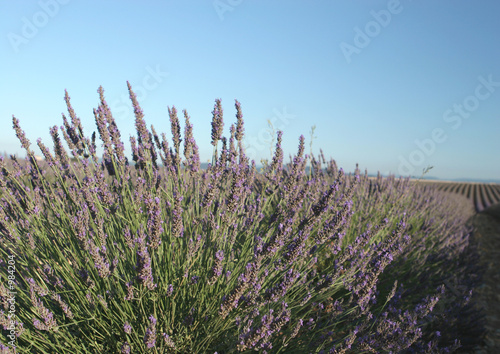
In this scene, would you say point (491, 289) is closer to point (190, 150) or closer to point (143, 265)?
point (190, 150)

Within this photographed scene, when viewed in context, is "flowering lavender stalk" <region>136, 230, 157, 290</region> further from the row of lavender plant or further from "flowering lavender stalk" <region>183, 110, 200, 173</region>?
"flowering lavender stalk" <region>183, 110, 200, 173</region>

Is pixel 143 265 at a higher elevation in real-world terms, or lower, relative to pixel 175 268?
higher

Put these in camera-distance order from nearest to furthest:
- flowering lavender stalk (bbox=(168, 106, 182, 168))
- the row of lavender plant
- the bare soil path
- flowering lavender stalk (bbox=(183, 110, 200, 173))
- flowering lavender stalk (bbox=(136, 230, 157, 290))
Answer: flowering lavender stalk (bbox=(136, 230, 157, 290)) → the row of lavender plant → flowering lavender stalk (bbox=(183, 110, 200, 173)) → flowering lavender stalk (bbox=(168, 106, 182, 168)) → the bare soil path

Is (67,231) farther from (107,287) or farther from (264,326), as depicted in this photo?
(264,326)

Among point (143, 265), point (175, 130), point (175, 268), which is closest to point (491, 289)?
point (175, 268)

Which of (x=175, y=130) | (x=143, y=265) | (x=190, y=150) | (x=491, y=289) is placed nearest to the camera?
(x=143, y=265)

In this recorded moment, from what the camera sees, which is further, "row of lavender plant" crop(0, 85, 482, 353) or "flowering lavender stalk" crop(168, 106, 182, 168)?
"flowering lavender stalk" crop(168, 106, 182, 168)

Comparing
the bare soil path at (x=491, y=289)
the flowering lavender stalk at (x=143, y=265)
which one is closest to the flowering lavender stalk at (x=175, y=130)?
the flowering lavender stalk at (x=143, y=265)

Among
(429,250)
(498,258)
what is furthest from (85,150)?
(498,258)

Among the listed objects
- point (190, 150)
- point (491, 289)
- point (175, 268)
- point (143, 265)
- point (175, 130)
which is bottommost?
point (491, 289)

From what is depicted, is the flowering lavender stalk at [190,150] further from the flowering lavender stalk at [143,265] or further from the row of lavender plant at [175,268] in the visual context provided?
the flowering lavender stalk at [143,265]

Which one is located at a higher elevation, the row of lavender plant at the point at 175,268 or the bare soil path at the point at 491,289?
the row of lavender plant at the point at 175,268

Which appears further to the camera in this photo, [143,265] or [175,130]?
[175,130]

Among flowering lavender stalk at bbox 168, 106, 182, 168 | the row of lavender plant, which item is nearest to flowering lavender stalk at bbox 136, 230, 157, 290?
the row of lavender plant
